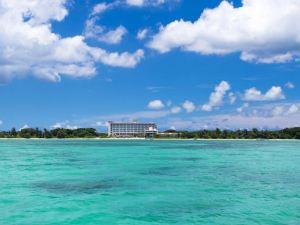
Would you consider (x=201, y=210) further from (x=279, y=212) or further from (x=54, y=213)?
(x=54, y=213)

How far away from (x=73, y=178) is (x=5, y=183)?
521 cm

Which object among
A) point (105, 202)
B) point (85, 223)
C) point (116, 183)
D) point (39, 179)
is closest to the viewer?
point (85, 223)

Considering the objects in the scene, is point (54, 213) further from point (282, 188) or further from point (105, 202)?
point (282, 188)

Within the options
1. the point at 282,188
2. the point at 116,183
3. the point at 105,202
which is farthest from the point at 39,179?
the point at 282,188

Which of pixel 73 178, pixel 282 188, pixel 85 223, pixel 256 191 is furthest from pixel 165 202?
pixel 73 178

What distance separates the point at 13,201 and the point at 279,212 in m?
14.2

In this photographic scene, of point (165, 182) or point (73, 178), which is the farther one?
point (73, 178)

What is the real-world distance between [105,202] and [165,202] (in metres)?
3.25

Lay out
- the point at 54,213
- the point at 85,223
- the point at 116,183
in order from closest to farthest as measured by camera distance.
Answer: the point at 85,223 → the point at 54,213 → the point at 116,183

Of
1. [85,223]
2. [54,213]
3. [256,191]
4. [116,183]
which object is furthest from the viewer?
[116,183]

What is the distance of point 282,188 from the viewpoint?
28.3 m

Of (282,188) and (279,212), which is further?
(282,188)

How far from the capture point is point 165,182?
1221 inches

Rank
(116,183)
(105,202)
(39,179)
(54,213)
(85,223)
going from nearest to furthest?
(85,223) → (54,213) → (105,202) → (116,183) → (39,179)
